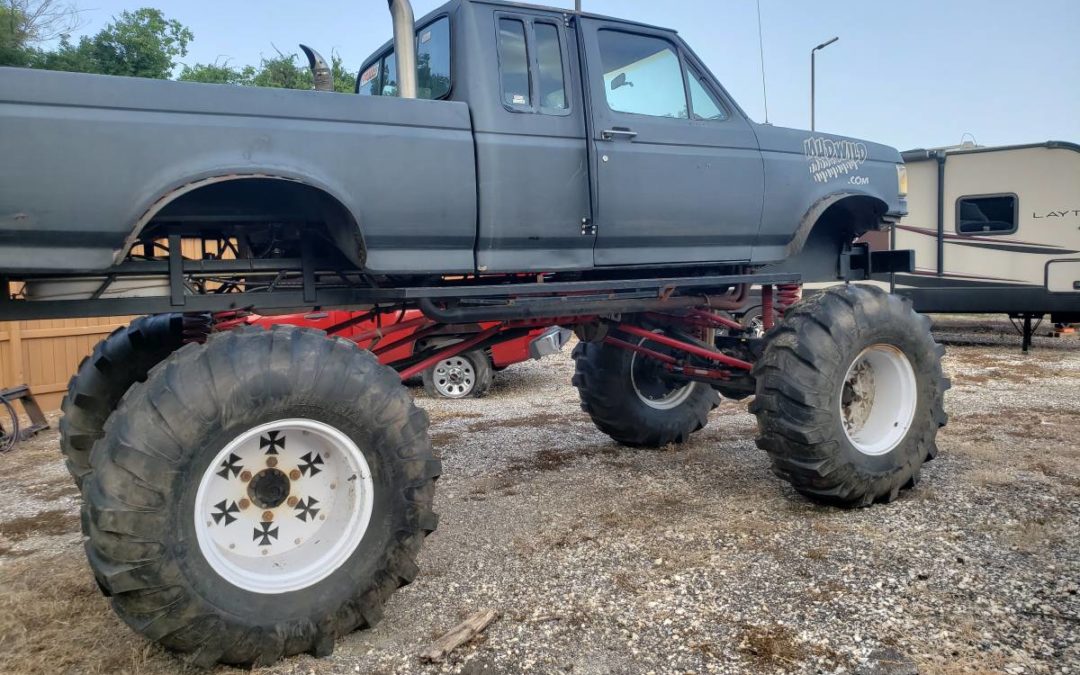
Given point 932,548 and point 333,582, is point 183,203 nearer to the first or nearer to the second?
point 333,582

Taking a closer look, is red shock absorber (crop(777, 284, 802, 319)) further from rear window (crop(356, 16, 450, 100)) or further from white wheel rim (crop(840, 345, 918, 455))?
rear window (crop(356, 16, 450, 100))

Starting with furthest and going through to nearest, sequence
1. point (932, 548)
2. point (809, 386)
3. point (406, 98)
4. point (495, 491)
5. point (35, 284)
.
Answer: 1. point (495, 491)
2. point (809, 386)
3. point (932, 548)
4. point (406, 98)
5. point (35, 284)

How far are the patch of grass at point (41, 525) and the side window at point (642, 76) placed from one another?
407cm

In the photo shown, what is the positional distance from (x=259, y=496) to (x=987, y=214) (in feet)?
39.8

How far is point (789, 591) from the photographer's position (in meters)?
3.57

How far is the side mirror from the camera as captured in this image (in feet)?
14.4

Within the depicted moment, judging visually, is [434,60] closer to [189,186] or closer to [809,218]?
[189,186]

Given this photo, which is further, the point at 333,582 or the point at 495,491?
the point at 495,491

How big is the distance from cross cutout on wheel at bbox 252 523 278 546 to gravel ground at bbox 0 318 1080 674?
486 millimetres

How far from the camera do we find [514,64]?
4.07 metres

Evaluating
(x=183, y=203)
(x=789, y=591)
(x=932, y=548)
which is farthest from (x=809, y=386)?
(x=183, y=203)

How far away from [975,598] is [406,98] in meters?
3.34

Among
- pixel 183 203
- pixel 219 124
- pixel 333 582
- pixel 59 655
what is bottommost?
pixel 59 655

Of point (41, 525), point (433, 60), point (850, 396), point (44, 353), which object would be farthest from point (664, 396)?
point (44, 353)
